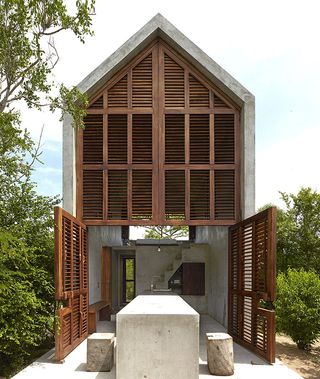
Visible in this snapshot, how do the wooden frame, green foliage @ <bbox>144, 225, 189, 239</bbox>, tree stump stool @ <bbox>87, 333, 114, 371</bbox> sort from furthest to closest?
1. green foliage @ <bbox>144, 225, 189, 239</bbox>
2. the wooden frame
3. tree stump stool @ <bbox>87, 333, 114, 371</bbox>

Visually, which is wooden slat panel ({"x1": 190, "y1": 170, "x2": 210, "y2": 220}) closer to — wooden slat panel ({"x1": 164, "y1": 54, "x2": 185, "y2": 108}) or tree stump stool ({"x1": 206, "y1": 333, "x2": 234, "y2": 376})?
wooden slat panel ({"x1": 164, "y1": 54, "x2": 185, "y2": 108})

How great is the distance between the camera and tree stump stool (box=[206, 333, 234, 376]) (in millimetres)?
7203

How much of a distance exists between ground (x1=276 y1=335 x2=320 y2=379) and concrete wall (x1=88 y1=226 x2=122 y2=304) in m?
5.34

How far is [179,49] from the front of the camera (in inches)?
411

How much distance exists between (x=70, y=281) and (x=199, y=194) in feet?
12.1

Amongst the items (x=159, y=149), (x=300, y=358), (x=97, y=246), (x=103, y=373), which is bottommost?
(x=300, y=358)

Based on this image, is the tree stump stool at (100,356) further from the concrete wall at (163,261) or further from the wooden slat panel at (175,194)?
the concrete wall at (163,261)

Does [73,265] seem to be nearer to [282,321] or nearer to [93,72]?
[93,72]

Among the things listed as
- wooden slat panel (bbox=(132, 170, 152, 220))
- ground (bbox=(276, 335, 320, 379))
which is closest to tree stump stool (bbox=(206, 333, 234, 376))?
ground (bbox=(276, 335, 320, 379))

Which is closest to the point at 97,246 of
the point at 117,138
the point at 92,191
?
the point at 92,191

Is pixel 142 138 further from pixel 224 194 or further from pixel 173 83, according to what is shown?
pixel 224 194

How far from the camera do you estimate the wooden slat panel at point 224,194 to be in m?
10.3

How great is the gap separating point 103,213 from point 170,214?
5.30ft

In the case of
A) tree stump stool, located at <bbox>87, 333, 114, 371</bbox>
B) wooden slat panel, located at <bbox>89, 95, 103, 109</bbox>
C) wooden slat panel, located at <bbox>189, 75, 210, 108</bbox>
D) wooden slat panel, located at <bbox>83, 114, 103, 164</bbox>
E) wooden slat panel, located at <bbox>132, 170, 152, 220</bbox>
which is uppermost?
wooden slat panel, located at <bbox>189, 75, 210, 108</bbox>
